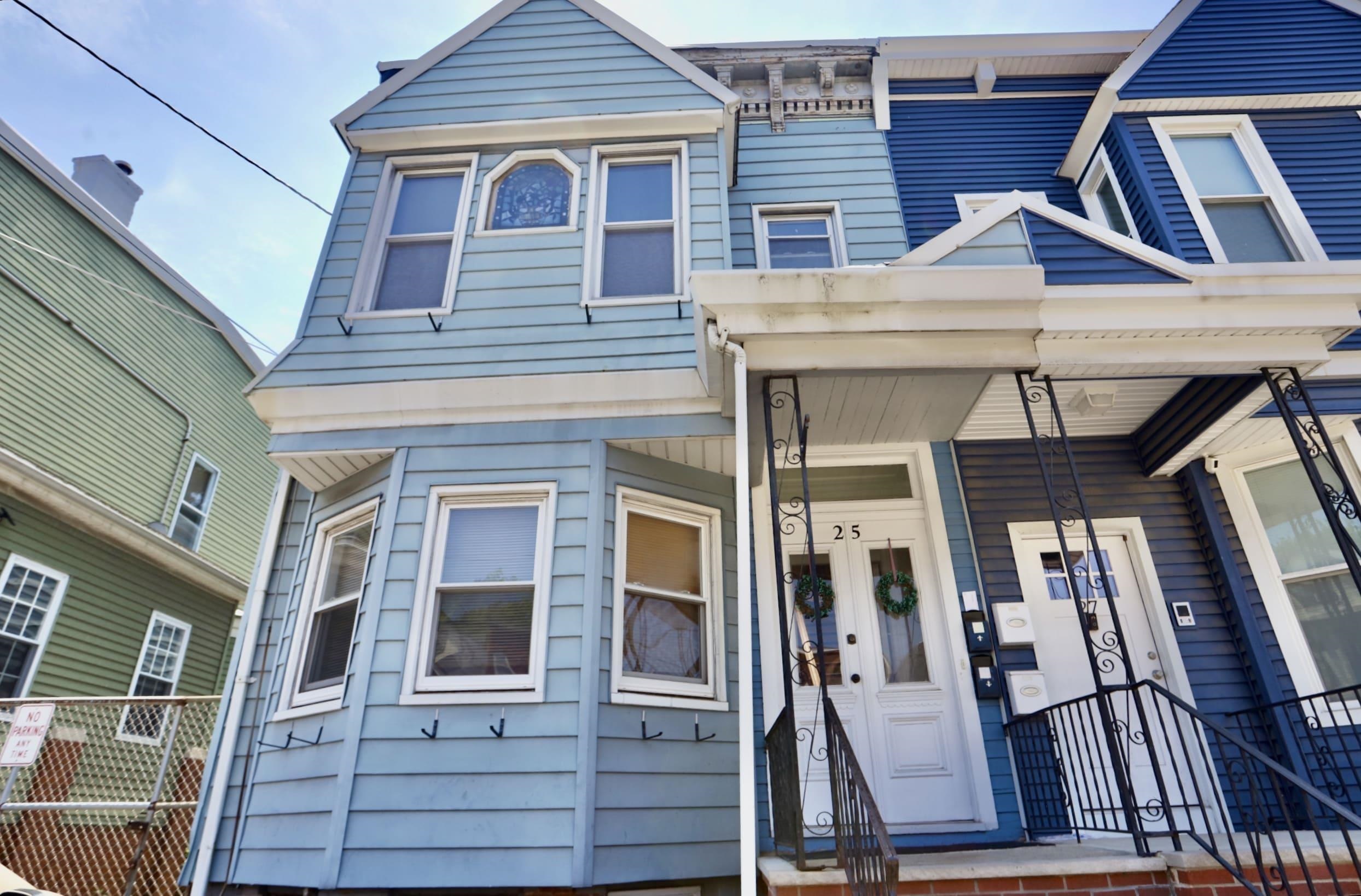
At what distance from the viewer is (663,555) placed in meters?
5.28

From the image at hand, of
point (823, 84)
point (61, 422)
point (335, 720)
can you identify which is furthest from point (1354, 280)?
point (61, 422)

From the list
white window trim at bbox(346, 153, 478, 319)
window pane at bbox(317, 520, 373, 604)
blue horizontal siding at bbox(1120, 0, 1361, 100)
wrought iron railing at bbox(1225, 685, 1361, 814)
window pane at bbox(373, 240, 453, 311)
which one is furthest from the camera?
blue horizontal siding at bbox(1120, 0, 1361, 100)

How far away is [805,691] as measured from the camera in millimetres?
5570

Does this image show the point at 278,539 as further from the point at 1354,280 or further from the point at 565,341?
the point at 1354,280

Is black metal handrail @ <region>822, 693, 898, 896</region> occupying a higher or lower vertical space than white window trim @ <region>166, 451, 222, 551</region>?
lower

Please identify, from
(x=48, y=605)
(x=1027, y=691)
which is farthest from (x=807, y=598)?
(x=48, y=605)

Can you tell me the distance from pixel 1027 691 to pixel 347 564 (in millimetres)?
4812

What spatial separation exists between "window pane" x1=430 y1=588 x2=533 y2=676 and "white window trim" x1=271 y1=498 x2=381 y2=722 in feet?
1.82

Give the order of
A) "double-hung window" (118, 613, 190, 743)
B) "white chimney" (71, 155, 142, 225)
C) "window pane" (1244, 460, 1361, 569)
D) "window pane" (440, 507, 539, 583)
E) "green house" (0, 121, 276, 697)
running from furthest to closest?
"white chimney" (71, 155, 142, 225), "double-hung window" (118, 613, 190, 743), "green house" (0, 121, 276, 697), "window pane" (1244, 460, 1361, 569), "window pane" (440, 507, 539, 583)

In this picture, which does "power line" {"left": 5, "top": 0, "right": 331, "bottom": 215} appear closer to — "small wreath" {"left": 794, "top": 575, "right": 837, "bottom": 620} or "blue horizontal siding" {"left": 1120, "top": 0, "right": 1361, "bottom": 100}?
"small wreath" {"left": 794, "top": 575, "right": 837, "bottom": 620}

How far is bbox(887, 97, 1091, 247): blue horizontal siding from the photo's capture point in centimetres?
749

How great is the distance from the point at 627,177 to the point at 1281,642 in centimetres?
606

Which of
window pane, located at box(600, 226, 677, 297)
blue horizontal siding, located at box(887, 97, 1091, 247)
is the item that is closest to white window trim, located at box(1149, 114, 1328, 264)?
blue horizontal siding, located at box(887, 97, 1091, 247)

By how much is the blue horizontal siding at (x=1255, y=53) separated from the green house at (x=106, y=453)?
40.1 feet
